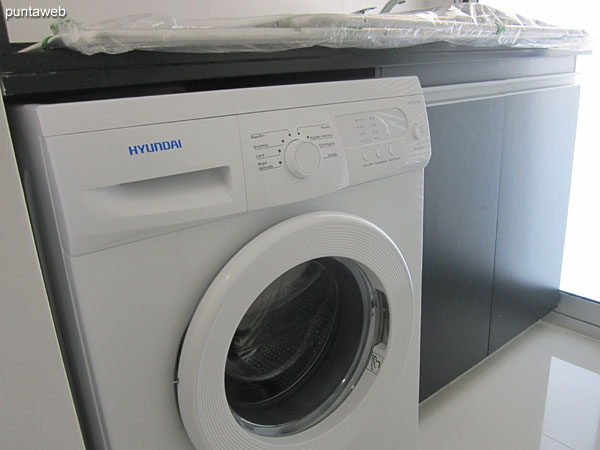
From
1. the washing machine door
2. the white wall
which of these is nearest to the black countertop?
the washing machine door

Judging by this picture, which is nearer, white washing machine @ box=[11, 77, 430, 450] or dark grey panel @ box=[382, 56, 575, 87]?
white washing machine @ box=[11, 77, 430, 450]

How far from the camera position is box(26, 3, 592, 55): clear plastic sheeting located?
0.54 meters

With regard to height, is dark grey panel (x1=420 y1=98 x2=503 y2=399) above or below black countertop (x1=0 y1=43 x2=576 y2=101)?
below

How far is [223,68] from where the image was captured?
652mm

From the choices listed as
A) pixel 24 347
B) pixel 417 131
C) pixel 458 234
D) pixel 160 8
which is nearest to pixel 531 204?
pixel 458 234

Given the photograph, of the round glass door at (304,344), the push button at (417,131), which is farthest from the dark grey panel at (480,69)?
the round glass door at (304,344)

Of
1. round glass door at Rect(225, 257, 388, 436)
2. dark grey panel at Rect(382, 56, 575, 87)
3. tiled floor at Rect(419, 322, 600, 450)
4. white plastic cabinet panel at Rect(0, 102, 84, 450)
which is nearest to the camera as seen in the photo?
white plastic cabinet panel at Rect(0, 102, 84, 450)

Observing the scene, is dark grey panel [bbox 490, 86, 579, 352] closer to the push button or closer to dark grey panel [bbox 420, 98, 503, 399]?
dark grey panel [bbox 420, 98, 503, 399]

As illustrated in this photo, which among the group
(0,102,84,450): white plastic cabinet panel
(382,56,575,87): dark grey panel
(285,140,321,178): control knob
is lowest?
(0,102,84,450): white plastic cabinet panel

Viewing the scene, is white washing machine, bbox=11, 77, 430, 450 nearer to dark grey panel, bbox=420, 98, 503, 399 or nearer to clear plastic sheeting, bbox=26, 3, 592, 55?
clear plastic sheeting, bbox=26, 3, 592, 55

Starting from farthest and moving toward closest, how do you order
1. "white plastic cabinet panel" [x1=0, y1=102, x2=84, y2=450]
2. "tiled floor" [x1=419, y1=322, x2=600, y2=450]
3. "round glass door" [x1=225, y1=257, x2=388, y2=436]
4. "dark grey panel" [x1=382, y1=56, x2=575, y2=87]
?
"tiled floor" [x1=419, y1=322, x2=600, y2=450], "dark grey panel" [x1=382, y1=56, x2=575, y2=87], "round glass door" [x1=225, y1=257, x2=388, y2=436], "white plastic cabinet panel" [x1=0, y1=102, x2=84, y2=450]

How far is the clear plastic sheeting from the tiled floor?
0.91 m

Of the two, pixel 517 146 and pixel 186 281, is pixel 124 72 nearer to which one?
pixel 186 281

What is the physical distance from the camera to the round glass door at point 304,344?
2.62 ft
